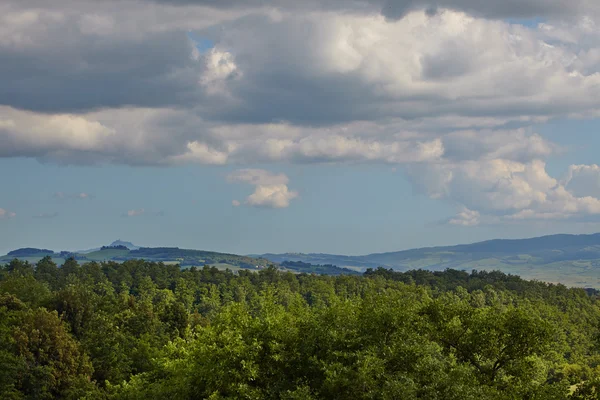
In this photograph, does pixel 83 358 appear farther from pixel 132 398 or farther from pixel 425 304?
pixel 425 304

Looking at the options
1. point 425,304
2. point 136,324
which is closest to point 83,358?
point 136,324

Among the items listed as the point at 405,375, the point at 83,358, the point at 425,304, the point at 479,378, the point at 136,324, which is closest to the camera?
the point at 405,375

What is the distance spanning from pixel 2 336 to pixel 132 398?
3568 centimetres

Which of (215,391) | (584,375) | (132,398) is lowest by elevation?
(584,375)

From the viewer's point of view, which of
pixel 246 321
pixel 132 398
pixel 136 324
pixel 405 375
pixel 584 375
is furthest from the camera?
pixel 584 375

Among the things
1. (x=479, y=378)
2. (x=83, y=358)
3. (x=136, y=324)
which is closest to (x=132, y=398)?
(x=83, y=358)

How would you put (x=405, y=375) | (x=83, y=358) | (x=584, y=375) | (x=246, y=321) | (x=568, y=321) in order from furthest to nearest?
(x=568, y=321)
(x=584, y=375)
(x=83, y=358)
(x=246, y=321)
(x=405, y=375)

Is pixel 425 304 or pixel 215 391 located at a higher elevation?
pixel 425 304

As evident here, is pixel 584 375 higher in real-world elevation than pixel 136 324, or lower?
lower

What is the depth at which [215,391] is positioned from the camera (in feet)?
162

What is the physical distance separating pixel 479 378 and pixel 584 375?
98766 mm

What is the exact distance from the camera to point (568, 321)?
186m

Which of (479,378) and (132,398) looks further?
(132,398)

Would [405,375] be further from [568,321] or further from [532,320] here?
[568,321]
